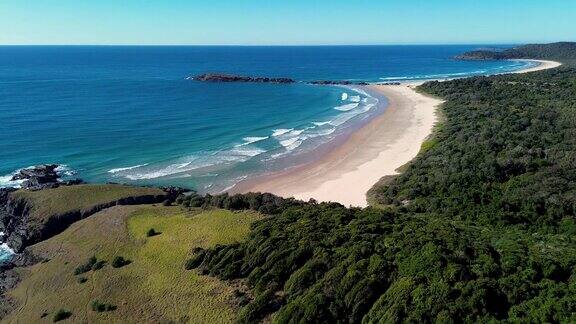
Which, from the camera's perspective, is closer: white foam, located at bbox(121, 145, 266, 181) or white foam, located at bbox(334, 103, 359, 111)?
white foam, located at bbox(121, 145, 266, 181)

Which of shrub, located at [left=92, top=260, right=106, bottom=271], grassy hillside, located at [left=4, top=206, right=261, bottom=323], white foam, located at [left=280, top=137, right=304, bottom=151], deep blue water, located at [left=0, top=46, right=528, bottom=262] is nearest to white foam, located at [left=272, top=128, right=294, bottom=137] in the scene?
deep blue water, located at [left=0, top=46, right=528, bottom=262]

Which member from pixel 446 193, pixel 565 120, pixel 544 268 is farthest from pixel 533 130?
pixel 544 268

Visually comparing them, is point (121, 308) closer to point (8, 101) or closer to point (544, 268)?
point (544, 268)

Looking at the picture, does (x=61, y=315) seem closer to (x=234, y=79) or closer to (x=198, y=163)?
(x=198, y=163)

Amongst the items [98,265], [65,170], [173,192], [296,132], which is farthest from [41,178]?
[296,132]

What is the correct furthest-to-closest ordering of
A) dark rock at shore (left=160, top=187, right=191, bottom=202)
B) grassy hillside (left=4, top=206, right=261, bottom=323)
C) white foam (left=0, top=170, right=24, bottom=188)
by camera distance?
white foam (left=0, top=170, right=24, bottom=188), dark rock at shore (left=160, top=187, right=191, bottom=202), grassy hillside (left=4, top=206, right=261, bottom=323)

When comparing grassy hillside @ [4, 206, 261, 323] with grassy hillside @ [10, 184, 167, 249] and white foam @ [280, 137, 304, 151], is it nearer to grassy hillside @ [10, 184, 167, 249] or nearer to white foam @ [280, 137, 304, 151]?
grassy hillside @ [10, 184, 167, 249]

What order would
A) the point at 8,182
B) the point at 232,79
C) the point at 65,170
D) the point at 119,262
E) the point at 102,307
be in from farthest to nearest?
the point at 232,79 → the point at 65,170 → the point at 8,182 → the point at 119,262 → the point at 102,307
